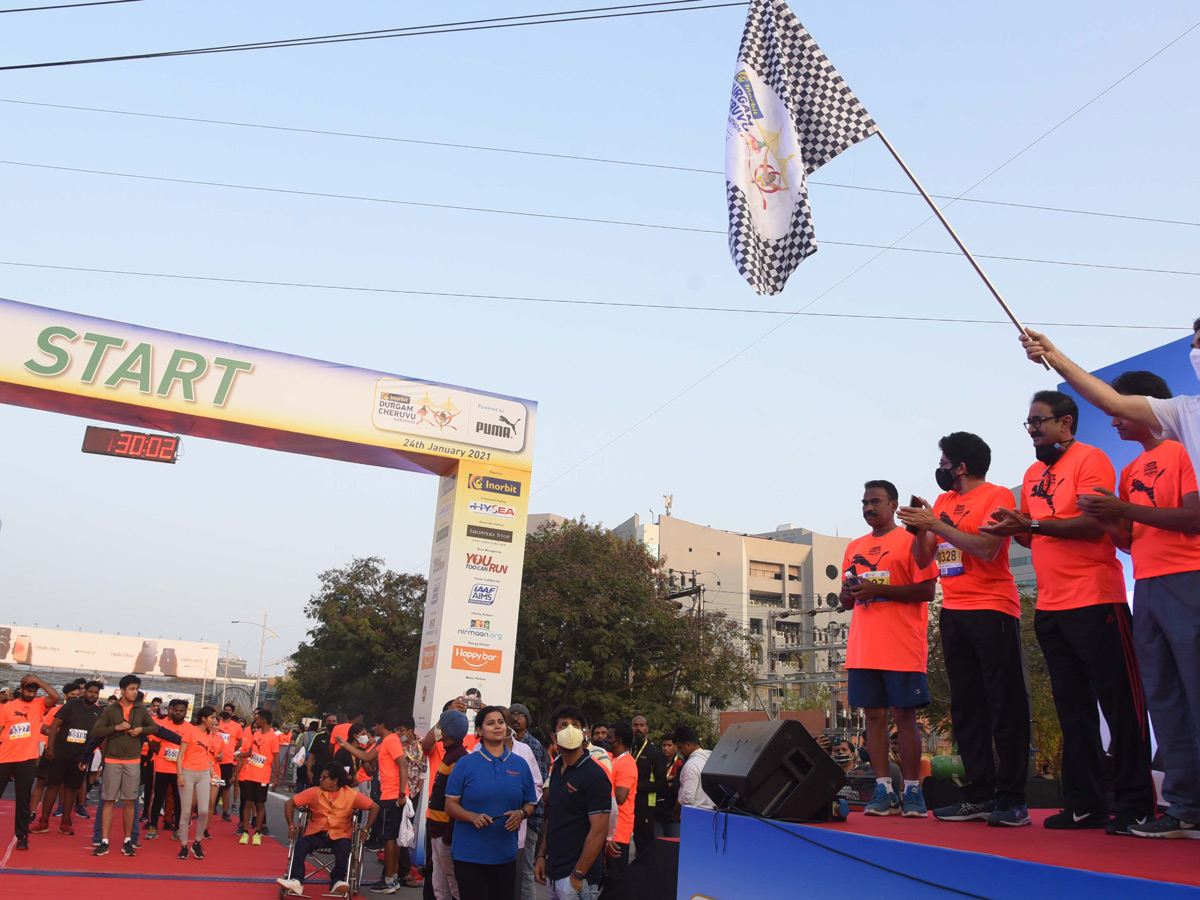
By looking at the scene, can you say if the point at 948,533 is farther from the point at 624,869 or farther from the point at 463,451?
the point at 463,451

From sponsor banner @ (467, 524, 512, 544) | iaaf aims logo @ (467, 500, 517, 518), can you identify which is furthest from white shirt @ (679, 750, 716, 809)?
iaaf aims logo @ (467, 500, 517, 518)

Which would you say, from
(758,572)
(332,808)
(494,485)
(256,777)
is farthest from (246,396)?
(758,572)

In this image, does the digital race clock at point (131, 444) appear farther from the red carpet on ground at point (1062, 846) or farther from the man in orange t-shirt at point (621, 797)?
the red carpet on ground at point (1062, 846)

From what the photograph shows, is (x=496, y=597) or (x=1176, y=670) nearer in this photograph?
(x=1176, y=670)

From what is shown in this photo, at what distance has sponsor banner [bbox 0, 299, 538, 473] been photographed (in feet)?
42.0

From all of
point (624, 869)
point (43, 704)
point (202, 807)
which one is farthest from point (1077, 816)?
point (43, 704)

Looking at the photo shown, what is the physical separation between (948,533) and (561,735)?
238cm

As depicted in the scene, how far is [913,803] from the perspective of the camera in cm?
409

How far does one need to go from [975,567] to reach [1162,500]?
822mm

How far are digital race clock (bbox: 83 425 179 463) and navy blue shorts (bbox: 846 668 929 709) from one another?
38.9ft

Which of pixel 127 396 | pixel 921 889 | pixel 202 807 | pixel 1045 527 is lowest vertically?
pixel 202 807

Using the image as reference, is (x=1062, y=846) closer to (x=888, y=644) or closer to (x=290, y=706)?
(x=888, y=644)

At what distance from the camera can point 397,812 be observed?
852 cm

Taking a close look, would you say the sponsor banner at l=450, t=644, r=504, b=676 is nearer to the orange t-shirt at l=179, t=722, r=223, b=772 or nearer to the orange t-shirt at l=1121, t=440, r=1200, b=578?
the orange t-shirt at l=179, t=722, r=223, b=772
